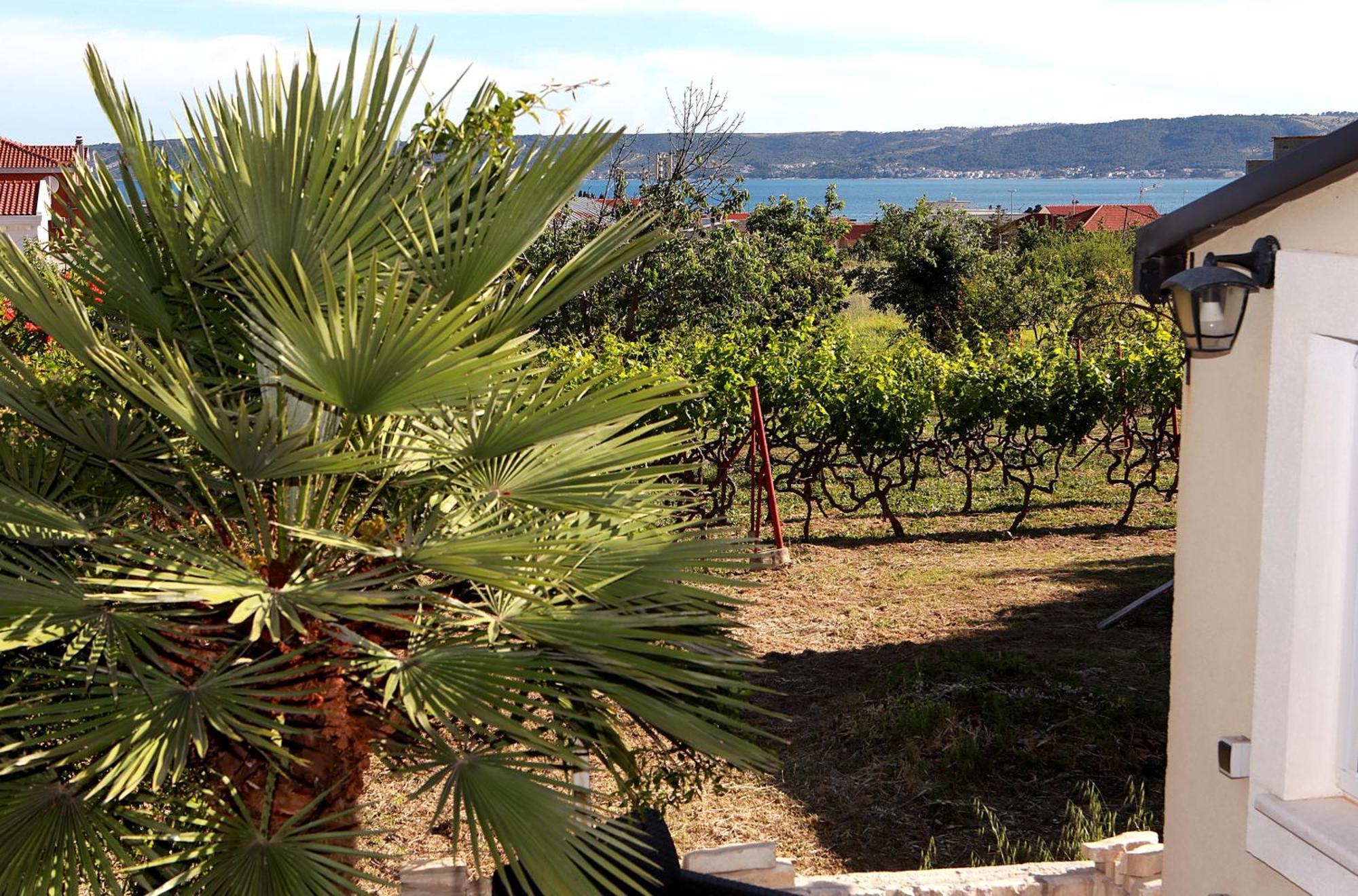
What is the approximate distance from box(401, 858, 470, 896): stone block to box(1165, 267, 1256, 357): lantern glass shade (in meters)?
2.92

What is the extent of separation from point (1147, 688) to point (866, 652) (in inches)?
67.6

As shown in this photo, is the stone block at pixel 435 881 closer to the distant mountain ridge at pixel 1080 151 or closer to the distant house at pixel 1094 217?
the distant house at pixel 1094 217

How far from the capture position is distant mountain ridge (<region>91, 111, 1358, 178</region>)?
408 ft

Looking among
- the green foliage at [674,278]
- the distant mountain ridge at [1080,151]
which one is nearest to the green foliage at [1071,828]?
the green foliage at [674,278]

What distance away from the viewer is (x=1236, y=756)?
3350 mm

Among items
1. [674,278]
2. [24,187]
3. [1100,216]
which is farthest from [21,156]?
[1100,216]

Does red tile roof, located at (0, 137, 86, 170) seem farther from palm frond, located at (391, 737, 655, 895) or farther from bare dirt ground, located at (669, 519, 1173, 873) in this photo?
palm frond, located at (391, 737, 655, 895)

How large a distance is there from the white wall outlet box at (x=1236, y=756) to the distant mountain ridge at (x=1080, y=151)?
94244mm

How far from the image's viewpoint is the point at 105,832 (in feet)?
8.43

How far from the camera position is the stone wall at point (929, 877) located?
4.20 m

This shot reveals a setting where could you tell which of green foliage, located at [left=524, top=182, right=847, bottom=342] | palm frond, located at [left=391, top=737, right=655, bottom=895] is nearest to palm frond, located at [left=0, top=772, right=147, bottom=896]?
palm frond, located at [left=391, top=737, right=655, bottom=895]

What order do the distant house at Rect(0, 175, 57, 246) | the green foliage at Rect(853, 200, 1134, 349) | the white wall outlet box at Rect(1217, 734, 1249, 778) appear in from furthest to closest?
the distant house at Rect(0, 175, 57, 246), the green foliage at Rect(853, 200, 1134, 349), the white wall outlet box at Rect(1217, 734, 1249, 778)

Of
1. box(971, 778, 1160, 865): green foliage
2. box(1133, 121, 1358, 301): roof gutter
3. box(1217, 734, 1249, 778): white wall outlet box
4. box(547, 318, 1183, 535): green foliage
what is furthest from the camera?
box(547, 318, 1183, 535): green foliage

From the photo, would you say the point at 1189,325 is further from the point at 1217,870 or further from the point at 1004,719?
the point at 1004,719
